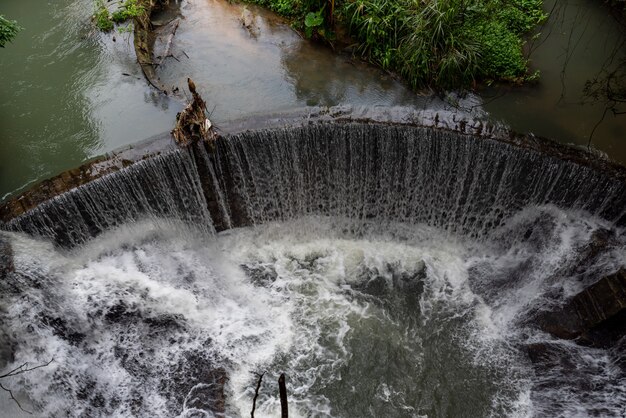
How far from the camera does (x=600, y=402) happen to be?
5195mm

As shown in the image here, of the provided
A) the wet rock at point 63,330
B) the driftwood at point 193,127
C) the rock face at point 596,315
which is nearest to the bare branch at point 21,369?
the wet rock at point 63,330

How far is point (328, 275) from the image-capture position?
677cm

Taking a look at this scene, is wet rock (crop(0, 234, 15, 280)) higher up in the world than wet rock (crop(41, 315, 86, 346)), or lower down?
higher up

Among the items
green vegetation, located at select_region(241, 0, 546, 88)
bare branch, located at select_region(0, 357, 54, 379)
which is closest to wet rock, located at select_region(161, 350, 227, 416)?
bare branch, located at select_region(0, 357, 54, 379)

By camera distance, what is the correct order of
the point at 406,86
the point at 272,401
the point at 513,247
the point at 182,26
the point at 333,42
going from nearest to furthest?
the point at 272,401
the point at 513,247
the point at 406,86
the point at 333,42
the point at 182,26

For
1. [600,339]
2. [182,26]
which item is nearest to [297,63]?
[182,26]

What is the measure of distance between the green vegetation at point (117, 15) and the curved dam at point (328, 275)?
3.58 metres

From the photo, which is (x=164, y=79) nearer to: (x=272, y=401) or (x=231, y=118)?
(x=231, y=118)

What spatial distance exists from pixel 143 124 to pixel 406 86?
3819 millimetres

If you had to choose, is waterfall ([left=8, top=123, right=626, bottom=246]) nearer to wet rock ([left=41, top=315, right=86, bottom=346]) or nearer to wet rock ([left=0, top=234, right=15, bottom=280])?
wet rock ([left=0, top=234, right=15, bottom=280])

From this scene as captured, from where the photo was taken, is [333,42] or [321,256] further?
[333,42]

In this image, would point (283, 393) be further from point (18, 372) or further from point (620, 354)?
point (620, 354)

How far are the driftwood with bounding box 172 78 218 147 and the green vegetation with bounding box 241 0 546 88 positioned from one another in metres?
2.86

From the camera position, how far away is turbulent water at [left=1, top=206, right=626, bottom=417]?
5391 millimetres
